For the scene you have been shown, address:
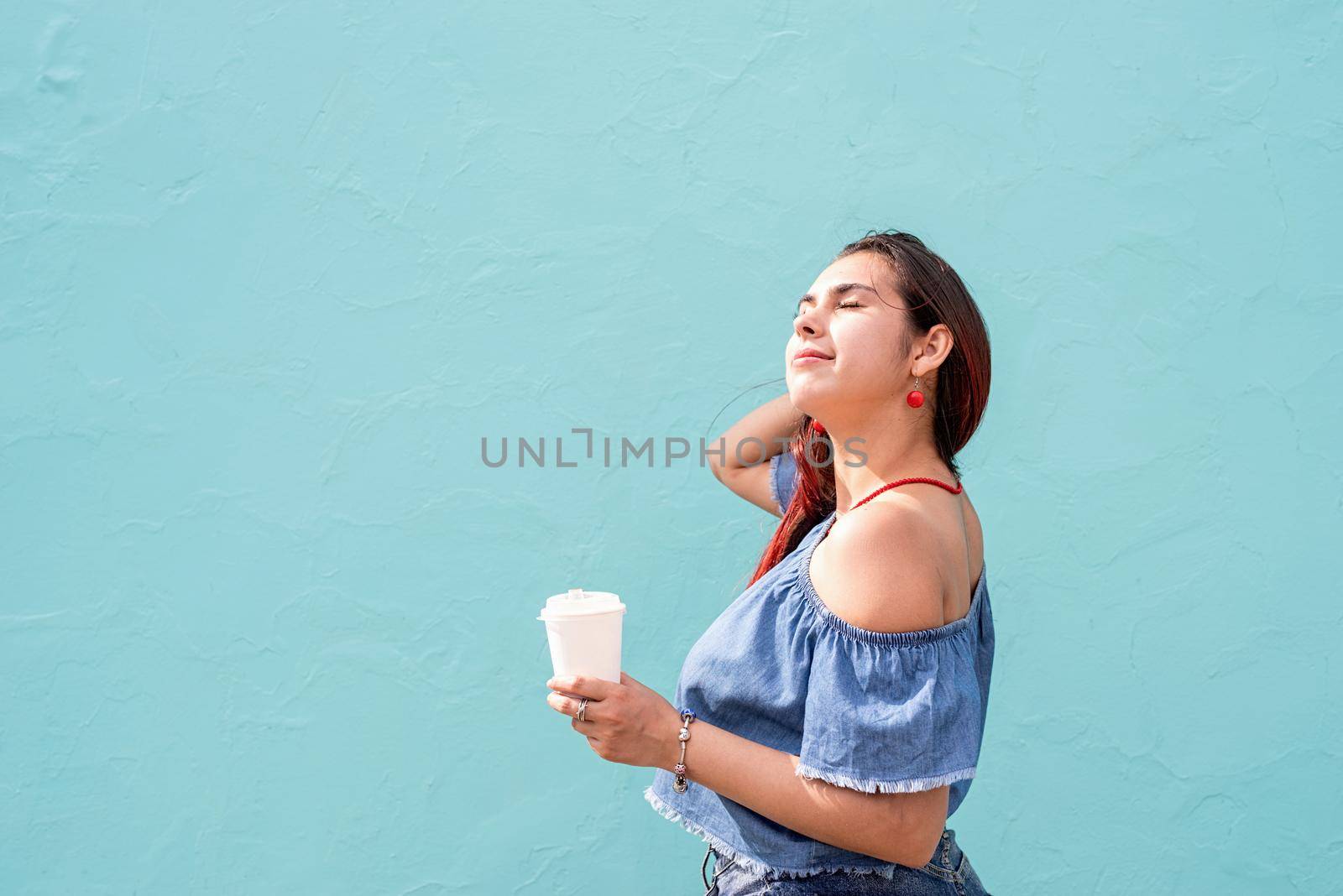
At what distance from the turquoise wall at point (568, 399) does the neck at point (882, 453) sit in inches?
29.6

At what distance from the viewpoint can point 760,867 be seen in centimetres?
160

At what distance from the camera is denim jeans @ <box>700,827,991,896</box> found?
156 centimetres

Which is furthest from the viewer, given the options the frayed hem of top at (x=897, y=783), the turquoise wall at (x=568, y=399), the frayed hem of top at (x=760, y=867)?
the turquoise wall at (x=568, y=399)

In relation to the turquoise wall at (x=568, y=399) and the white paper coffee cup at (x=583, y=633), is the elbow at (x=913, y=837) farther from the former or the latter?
the turquoise wall at (x=568, y=399)

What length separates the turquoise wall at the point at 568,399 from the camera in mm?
2283

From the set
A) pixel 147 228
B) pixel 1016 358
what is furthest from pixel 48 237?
pixel 1016 358

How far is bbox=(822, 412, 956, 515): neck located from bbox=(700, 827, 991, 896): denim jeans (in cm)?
49

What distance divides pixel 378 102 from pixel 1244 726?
89.5 inches

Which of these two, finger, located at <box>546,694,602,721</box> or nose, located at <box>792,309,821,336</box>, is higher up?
nose, located at <box>792,309,821,336</box>

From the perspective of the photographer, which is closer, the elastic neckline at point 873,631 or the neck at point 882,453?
the elastic neckline at point 873,631

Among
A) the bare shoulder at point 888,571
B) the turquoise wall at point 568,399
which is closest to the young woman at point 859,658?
the bare shoulder at point 888,571

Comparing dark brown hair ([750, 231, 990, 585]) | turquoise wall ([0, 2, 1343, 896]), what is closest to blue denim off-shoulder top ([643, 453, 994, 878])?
dark brown hair ([750, 231, 990, 585])

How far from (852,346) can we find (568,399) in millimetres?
903

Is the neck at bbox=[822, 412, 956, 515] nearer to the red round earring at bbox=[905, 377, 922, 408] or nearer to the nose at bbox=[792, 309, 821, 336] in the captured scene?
the red round earring at bbox=[905, 377, 922, 408]
